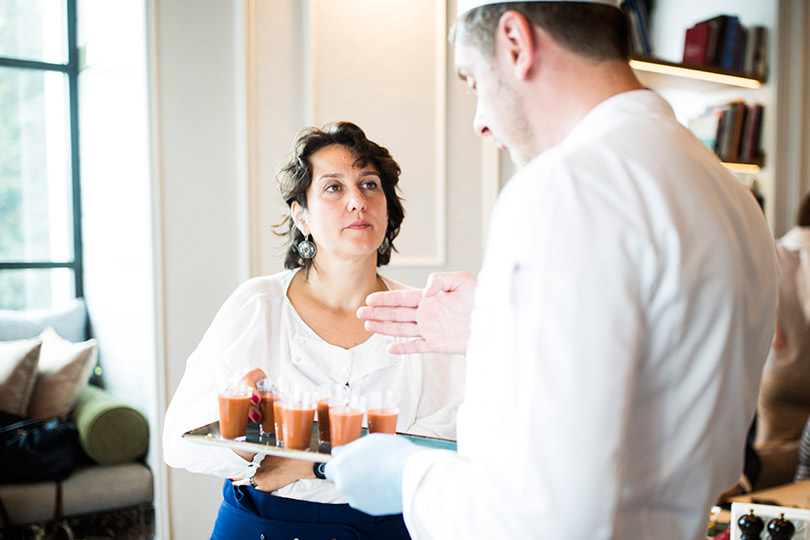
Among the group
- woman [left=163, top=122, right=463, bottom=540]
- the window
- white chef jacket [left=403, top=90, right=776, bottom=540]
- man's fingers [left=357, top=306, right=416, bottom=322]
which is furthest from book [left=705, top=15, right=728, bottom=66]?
white chef jacket [left=403, top=90, right=776, bottom=540]

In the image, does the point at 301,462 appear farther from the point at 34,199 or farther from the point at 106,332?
the point at 34,199

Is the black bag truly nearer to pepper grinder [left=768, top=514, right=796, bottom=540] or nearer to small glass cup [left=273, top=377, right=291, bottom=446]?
small glass cup [left=273, top=377, right=291, bottom=446]

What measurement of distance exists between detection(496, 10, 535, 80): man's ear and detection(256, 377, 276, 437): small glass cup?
93 centimetres

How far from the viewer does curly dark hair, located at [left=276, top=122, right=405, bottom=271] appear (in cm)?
211

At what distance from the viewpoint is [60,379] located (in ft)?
10.9

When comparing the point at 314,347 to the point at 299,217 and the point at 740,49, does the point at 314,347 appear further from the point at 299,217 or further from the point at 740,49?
the point at 740,49

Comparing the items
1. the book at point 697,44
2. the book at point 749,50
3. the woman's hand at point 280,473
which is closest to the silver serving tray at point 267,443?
the woman's hand at point 280,473

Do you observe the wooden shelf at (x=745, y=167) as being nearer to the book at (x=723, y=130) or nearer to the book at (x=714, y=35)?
the book at (x=723, y=130)

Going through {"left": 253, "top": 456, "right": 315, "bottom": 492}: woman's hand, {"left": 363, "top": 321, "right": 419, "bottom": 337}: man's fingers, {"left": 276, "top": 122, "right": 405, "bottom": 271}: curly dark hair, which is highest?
{"left": 276, "top": 122, "right": 405, "bottom": 271}: curly dark hair

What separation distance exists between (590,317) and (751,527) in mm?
1191

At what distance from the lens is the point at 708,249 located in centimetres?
83

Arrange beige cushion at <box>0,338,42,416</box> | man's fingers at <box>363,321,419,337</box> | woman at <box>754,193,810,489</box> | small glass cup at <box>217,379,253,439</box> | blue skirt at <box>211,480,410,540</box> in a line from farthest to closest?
woman at <box>754,193,810,489</box>
beige cushion at <box>0,338,42,416</box>
blue skirt at <box>211,480,410,540</box>
man's fingers at <box>363,321,419,337</box>
small glass cup at <box>217,379,253,439</box>

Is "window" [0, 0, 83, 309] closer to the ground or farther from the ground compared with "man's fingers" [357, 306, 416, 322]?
farther from the ground

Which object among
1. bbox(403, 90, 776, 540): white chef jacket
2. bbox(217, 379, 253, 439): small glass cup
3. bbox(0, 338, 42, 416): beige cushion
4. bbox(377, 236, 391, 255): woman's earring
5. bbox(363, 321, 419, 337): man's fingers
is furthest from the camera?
bbox(0, 338, 42, 416): beige cushion
